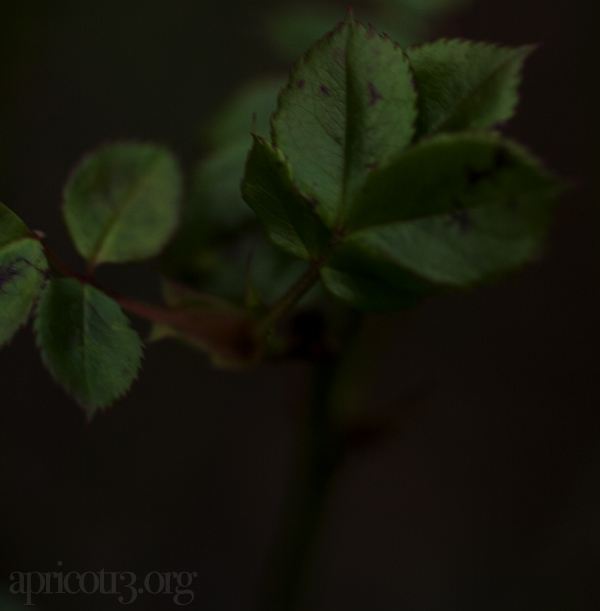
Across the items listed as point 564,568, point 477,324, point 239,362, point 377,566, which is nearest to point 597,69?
point 477,324

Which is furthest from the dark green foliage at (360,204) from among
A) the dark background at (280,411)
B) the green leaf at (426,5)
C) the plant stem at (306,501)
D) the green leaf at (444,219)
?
the dark background at (280,411)

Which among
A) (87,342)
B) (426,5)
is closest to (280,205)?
(87,342)

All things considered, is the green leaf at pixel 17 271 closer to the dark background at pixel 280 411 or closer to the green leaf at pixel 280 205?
the green leaf at pixel 280 205

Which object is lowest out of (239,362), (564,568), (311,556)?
(564,568)

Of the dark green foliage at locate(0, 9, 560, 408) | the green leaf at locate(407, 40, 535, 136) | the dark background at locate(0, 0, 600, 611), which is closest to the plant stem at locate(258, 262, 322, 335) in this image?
the dark green foliage at locate(0, 9, 560, 408)

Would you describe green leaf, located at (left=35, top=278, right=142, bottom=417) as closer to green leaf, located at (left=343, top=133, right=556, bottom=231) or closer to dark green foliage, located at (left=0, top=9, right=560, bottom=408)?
dark green foliage, located at (left=0, top=9, right=560, bottom=408)

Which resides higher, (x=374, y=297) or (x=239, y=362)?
(x=374, y=297)

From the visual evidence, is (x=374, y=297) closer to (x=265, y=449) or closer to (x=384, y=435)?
(x=384, y=435)
